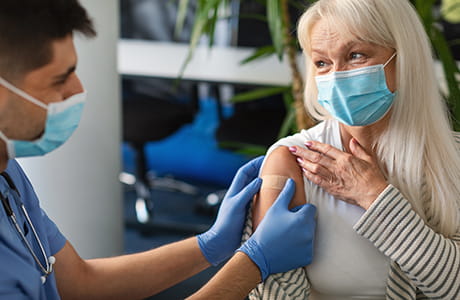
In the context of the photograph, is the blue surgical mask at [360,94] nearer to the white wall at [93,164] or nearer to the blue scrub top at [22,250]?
the blue scrub top at [22,250]

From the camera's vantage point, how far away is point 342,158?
135 centimetres

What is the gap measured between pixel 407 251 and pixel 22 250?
77 cm

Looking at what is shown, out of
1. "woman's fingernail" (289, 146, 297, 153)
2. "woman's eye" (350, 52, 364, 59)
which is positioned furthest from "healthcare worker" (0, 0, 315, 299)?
"woman's eye" (350, 52, 364, 59)

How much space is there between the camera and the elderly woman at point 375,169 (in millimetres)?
1251

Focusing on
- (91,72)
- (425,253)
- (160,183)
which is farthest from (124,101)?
(425,253)

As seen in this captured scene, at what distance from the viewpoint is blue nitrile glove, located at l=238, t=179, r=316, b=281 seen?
128cm

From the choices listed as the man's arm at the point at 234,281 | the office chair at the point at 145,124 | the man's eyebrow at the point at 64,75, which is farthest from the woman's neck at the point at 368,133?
the office chair at the point at 145,124

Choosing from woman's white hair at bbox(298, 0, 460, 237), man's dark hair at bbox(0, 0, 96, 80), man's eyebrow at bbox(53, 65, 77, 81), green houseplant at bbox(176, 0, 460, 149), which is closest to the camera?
man's dark hair at bbox(0, 0, 96, 80)

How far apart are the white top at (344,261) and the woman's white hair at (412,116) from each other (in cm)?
14

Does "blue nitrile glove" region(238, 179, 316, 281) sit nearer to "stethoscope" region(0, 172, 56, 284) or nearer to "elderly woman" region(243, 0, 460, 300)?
"elderly woman" region(243, 0, 460, 300)

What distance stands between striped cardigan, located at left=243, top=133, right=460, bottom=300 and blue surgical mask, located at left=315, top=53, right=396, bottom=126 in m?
0.18

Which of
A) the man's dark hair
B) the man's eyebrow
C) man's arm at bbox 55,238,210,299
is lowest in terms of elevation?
man's arm at bbox 55,238,210,299

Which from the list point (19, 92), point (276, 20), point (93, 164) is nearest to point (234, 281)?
point (19, 92)

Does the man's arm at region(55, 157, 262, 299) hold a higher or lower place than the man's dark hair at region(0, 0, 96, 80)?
lower
